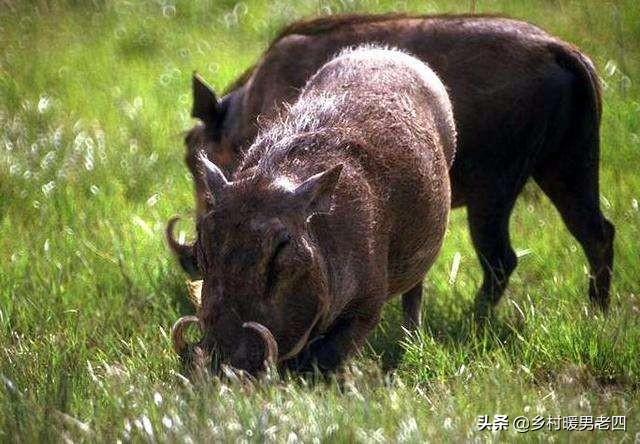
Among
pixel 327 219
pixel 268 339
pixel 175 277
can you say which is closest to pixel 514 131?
pixel 175 277

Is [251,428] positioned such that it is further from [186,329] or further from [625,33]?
[625,33]

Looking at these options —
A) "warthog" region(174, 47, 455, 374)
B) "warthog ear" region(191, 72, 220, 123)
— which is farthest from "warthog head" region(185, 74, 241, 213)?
"warthog" region(174, 47, 455, 374)

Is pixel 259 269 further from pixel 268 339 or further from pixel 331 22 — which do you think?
pixel 331 22

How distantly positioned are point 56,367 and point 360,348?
3.27 feet

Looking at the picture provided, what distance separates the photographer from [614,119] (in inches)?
302

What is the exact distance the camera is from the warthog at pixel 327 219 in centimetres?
403

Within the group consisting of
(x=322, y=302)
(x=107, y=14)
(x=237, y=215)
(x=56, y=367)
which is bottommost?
(x=107, y=14)

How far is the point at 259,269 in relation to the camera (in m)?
4.02

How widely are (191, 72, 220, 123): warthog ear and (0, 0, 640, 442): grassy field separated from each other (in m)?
0.51

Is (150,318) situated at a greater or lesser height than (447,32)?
lesser

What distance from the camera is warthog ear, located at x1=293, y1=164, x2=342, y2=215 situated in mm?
4141

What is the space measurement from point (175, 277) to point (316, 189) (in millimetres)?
1947

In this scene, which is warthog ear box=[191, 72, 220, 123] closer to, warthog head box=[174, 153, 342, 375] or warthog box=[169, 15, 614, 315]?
warthog box=[169, 15, 614, 315]

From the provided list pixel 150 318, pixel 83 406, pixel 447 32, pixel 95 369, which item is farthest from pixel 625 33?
pixel 83 406
